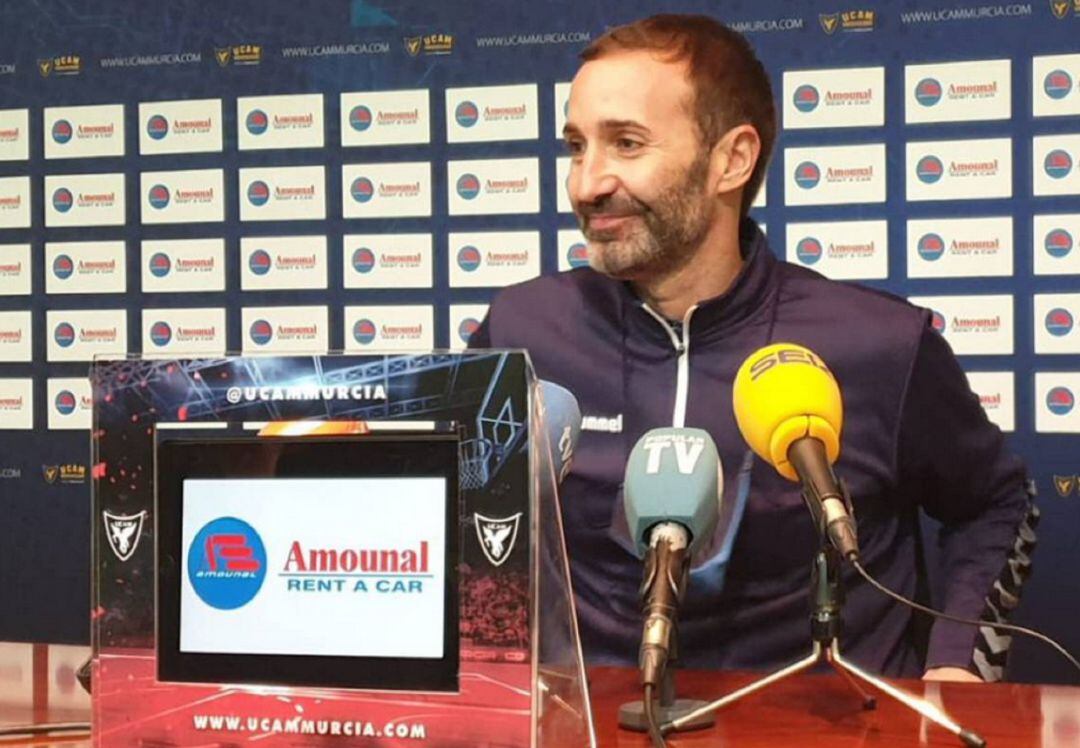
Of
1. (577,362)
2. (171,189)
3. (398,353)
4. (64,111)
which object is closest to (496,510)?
(398,353)

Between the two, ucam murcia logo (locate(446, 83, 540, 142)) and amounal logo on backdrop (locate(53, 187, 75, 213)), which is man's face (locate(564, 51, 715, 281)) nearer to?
ucam murcia logo (locate(446, 83, 540, 142))

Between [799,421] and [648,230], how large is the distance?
0.79m

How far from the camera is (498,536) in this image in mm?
831

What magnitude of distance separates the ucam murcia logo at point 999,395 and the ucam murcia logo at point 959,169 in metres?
0.32

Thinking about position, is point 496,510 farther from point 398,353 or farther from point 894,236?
point 894,236

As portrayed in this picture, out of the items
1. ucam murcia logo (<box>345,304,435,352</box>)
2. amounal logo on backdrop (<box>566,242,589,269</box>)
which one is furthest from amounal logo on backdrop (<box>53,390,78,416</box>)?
amounal logo on backdrop (<box>566,242,589,269</box>)

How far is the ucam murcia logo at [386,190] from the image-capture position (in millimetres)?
2756

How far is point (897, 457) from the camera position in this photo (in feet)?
5.81

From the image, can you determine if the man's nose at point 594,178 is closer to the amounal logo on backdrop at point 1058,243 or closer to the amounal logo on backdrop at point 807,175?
the amounal logo on backdrop at point 807,175

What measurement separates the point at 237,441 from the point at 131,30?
90.1 inches

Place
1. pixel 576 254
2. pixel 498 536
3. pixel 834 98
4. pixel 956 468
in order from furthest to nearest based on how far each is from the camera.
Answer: pixel 576 254 → pixel 834 98 → pixel 956 468 → pixel 498 536

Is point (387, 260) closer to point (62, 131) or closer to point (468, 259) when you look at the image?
point (468, 259)

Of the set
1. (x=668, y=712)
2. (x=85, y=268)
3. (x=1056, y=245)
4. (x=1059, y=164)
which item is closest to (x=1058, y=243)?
(x=1056, y=245)

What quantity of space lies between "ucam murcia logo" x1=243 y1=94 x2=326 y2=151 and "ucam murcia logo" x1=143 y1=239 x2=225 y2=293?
0.23m
